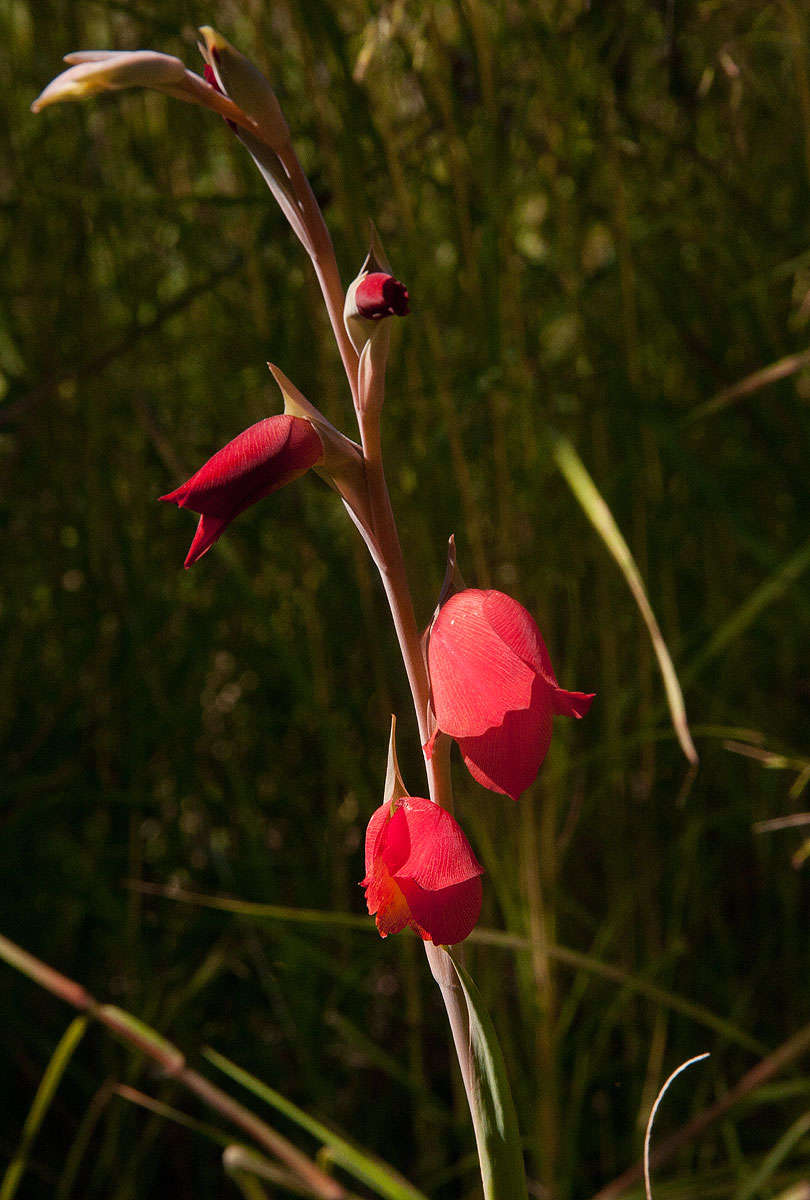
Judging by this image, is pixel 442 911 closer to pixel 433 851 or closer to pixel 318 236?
pixel 433 851

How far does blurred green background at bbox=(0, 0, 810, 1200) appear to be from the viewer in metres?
0.80

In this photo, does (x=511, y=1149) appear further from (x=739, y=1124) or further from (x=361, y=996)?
(x=739, y=1124)

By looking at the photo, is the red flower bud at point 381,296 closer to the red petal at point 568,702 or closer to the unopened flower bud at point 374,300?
the unopened flower bud at point 374,300

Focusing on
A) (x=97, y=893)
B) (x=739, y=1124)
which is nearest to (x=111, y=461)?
(x=97, y=893)

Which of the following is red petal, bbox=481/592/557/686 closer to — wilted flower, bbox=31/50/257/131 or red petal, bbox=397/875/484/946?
red petal, bbox=397/875/484/946

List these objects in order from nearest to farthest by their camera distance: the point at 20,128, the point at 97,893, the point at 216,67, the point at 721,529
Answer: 1. the point at 216,67
2. the point at 97,893
3. the point at 721,529
4. the point at 20,128

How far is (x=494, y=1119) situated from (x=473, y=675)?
0.17 metres

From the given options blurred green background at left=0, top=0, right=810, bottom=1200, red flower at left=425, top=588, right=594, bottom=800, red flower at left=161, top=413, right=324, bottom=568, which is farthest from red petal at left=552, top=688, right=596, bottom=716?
blurred green background at left=0, top=0, right=810, bottom=1200

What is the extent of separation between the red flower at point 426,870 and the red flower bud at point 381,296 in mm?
167

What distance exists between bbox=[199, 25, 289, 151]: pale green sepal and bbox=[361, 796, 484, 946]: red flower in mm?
238

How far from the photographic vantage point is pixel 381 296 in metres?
0.34

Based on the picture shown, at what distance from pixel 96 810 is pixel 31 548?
0.94 feet

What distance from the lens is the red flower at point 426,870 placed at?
35cm

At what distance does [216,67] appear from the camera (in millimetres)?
347
